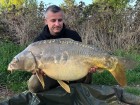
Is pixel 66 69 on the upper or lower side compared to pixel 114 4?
lower

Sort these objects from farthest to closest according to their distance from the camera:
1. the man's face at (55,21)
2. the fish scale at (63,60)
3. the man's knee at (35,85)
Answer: the man's knee at (35,85) < the man's face at (55,21) < the fish scale at (63,60)

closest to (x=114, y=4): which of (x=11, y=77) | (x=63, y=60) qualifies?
(x=11, y=77)

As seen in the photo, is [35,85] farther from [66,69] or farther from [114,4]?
[114,4]

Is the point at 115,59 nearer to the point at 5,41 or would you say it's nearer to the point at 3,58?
the point at 3,58

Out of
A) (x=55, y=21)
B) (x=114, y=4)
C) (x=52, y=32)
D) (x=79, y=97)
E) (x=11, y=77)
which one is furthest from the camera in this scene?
(x=114, y=4)

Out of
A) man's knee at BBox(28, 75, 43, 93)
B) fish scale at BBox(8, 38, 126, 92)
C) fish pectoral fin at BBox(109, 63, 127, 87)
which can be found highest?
fish scale at BBox(8, 38, 126, 92)

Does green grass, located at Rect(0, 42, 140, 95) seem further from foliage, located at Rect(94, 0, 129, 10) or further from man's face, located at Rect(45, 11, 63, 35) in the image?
foliage, located at Rect(94, 0, 129, 10)

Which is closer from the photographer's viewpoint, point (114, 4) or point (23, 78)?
point (23, 78)

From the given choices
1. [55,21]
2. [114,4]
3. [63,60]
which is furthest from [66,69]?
[114,4]

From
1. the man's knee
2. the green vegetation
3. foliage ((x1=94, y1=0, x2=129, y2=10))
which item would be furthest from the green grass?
foliage ((x1=94, y1=0, x2=129, y2=10))

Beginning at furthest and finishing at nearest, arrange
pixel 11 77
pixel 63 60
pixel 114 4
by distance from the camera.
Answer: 1. pixel 114 4
2. pixel 11 77
3. pixel 63 60

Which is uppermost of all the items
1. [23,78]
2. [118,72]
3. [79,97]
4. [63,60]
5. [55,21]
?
[55,21]

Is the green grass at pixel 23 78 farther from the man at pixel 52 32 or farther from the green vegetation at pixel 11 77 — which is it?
the man at pixel 52 32

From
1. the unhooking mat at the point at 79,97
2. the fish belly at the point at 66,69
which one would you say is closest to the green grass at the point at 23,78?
the unhooking mat at the point at 79,97
